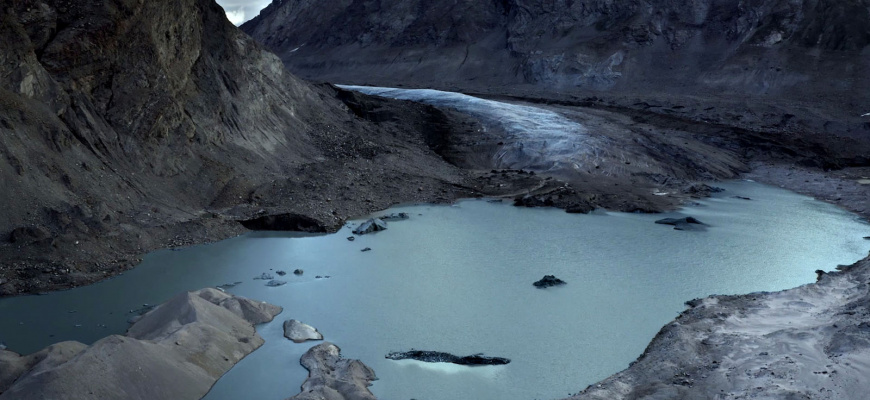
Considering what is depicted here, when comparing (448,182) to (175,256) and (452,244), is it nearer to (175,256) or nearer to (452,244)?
(452,244)

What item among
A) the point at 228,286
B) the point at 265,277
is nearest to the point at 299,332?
the point at 228,286

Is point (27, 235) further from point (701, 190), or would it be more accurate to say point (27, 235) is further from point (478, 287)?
point (701, 190)

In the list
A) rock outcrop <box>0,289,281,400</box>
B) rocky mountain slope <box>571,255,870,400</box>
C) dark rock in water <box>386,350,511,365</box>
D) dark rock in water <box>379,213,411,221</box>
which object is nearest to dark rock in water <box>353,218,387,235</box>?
dark rock in water <box>379,213,411,221</box>

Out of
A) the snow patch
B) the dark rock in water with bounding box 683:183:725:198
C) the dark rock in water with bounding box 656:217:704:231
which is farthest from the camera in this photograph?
the snow patch

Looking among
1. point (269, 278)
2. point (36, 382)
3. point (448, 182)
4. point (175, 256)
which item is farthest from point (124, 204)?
point (448, 182)

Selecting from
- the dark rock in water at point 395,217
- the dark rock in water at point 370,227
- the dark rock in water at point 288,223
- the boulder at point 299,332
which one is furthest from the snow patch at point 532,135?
the boulder at point 299,332

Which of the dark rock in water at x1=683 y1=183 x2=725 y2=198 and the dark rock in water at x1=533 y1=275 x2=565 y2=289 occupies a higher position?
the dark rock in water at x1=683 y1=183 x2=725 y2=198

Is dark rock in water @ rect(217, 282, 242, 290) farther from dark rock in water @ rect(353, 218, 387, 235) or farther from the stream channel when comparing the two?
dark rock in water @ rect(353, 218, 387, 235)

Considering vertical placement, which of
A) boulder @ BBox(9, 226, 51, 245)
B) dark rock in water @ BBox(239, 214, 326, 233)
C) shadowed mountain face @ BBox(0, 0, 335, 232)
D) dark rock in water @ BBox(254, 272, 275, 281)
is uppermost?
shadowed mountain face @ BBox(0, 0, 335, 232)
